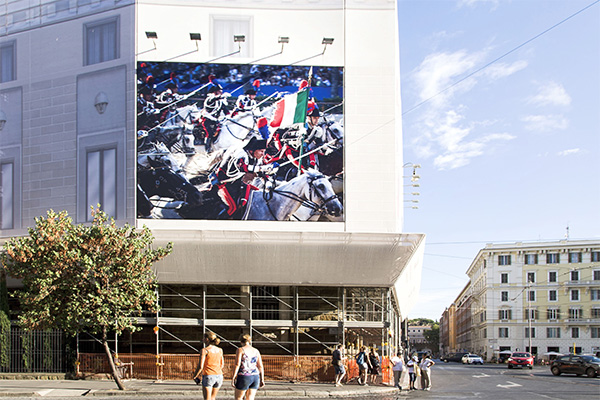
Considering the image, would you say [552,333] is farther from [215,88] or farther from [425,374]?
[215,88]

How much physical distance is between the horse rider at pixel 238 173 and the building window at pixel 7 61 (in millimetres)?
11197

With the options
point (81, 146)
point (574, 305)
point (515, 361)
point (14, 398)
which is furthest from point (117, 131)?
point (574, 305)

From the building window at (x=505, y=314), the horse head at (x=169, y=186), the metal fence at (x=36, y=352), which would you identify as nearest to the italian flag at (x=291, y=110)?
the horse head at (x=169, y=186)

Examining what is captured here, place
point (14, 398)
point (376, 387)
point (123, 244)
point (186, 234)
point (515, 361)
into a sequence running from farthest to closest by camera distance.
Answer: point (515, 361)
point (186, 234)
point (376, 387)
point (123, 244)
point (14, 398)

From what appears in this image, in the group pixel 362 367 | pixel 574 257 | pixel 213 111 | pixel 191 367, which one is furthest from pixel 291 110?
pixel 574 257

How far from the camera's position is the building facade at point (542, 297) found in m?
75.7

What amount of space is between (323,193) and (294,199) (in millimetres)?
1272

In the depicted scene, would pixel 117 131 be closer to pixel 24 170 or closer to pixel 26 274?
pixel 24 170

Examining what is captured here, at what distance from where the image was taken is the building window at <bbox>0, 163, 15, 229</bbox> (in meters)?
29.1

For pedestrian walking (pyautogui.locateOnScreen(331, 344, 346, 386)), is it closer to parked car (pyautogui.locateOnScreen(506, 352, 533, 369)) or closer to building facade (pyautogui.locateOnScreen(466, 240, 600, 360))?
parked car (pyautogui.locateOnScreen(506, 352, 533, 369))

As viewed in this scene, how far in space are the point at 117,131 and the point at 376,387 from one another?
1518cm

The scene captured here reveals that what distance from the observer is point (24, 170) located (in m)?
29.0

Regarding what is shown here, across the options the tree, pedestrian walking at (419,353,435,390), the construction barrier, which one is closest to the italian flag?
the tree

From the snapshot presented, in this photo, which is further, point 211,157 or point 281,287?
point 281,287
